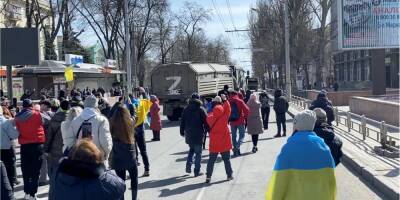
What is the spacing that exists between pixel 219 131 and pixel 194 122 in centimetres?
63

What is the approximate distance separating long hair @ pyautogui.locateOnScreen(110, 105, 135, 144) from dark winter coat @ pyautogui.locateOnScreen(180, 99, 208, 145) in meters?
2.96

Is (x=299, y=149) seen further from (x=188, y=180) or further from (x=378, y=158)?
(x=378, y=158)

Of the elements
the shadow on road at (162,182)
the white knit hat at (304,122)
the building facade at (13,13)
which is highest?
the building facade at (13,13)

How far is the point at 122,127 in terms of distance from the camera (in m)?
8.45

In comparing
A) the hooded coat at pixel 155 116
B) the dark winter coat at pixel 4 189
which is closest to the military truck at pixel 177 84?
the hooded coat at pixel 155 116

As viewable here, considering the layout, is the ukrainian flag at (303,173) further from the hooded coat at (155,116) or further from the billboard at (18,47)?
the hooded coat at (155,116)

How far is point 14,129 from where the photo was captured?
372 inches

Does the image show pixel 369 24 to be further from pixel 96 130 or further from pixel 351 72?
pixel 351 72

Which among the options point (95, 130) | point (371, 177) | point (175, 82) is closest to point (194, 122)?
point (371, 177)

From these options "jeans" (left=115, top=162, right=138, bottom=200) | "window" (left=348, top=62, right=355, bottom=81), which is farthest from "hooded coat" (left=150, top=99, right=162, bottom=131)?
"window" (left=348, top=62, right=355, bottom=81)

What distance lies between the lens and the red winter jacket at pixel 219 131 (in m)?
10.9

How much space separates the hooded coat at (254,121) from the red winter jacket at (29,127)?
21.7 ft

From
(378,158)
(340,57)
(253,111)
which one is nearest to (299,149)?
(378,158)

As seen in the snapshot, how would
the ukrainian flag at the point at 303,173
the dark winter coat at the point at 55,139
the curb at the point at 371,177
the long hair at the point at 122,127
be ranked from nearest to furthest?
the ukrainian flag at the point at 303,173 < the long hair at the point at 122,127 < the curb at the point at 371,177 < the dark winter coat at the point at 55,139
